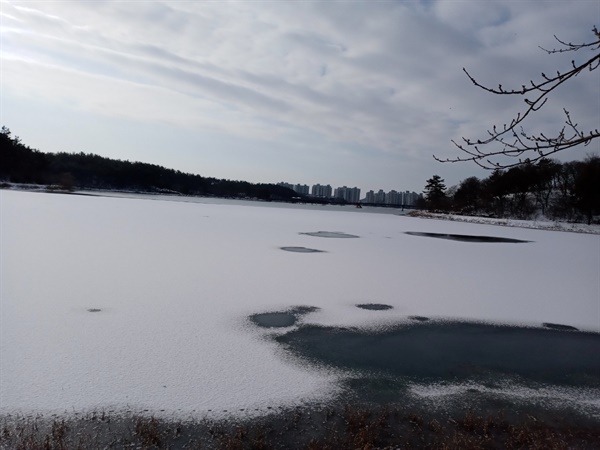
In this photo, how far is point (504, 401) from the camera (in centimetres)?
520

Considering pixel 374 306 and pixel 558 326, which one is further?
pixel 374 306

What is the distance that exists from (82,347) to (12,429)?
196cm

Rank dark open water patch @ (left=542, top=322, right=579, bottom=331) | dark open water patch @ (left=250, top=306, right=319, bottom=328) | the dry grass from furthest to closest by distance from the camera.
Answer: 1. dark open water patch @ (left=542, top=322, right=579, bottom=331)
2. dark open water patch @ (left=250, top=306, right=319, bottom=328)
3. the dry grass

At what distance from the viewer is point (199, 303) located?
8523 mm

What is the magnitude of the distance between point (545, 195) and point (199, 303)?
72.6 metres

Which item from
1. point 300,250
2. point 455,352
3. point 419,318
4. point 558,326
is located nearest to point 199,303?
point 419,318

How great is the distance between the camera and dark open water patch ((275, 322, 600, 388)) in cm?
591

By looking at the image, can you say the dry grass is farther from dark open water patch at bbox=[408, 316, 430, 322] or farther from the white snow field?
dark open water patch at bbox=[408, 316, 430, 322]

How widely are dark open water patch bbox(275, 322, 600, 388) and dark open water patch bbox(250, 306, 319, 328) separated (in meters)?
0.43

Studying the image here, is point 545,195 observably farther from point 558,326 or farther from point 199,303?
point 199,303

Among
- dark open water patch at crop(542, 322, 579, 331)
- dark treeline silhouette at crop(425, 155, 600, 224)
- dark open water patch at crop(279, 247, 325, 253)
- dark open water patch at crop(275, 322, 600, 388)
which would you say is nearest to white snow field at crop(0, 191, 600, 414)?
dark open water patch at crop(542, 322, 579, 331)

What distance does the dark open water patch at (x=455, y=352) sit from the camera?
19.4ft

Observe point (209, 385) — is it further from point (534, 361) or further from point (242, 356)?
point (534, 361)

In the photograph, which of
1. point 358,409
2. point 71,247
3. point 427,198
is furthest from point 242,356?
point 427,198
